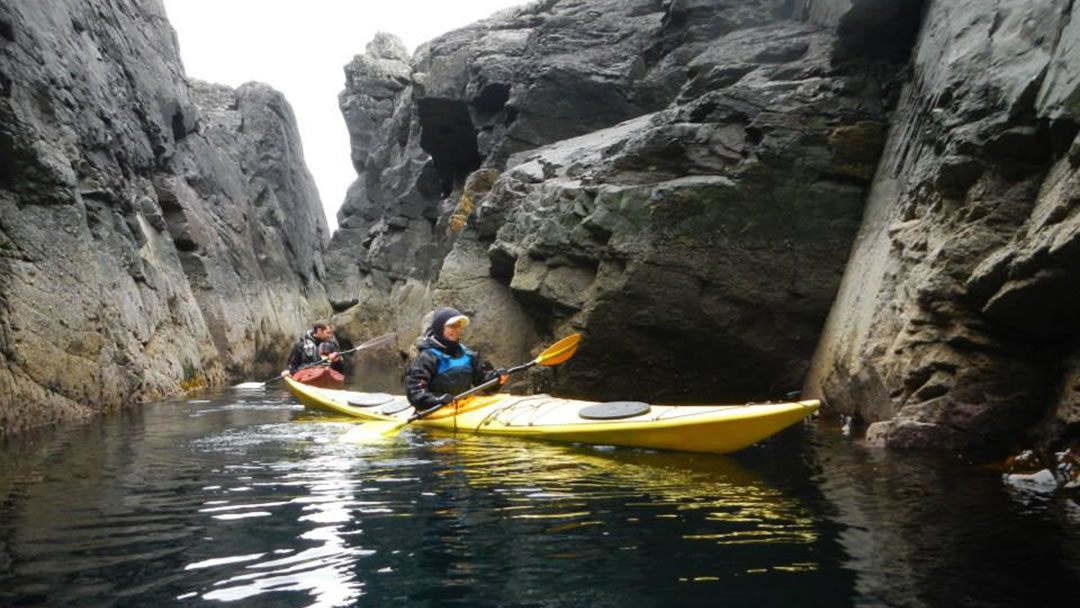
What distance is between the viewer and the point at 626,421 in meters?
5.62

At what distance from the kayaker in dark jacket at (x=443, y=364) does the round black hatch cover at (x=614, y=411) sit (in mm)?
1654

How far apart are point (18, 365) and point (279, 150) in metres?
21.7

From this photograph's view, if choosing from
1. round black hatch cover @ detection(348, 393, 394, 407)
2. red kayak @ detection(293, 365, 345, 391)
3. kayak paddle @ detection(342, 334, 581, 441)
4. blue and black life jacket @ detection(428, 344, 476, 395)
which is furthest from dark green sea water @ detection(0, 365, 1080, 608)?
red kayak @ detection(293, 365, 345, 391)

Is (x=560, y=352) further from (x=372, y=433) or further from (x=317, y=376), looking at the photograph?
(x=317, y=376)

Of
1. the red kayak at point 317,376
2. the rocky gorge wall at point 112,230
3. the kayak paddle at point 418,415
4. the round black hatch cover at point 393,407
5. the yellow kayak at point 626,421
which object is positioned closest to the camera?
the yellow kayak at point 626,421

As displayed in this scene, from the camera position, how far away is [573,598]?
251cm

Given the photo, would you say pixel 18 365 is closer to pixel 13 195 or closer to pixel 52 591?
pixel 13 195

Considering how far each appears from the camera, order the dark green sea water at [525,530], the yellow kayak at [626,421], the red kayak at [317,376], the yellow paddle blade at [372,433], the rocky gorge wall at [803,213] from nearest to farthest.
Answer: the dark green sea water at [525,530] → the rocky gorge wall at [803,213] → the yellow kayak at [626,421] → the yellow paddle blade at [372,433] → the red kayak at [317,376]

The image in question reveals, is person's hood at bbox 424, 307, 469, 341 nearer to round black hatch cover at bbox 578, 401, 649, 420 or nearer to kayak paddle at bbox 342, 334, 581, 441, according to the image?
kayak paddle at bbox 342, 334, 581, 441

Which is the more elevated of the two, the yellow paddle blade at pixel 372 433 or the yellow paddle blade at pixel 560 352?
the yellow paddle blade at pixel 560 352

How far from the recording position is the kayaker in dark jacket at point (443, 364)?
283 inches

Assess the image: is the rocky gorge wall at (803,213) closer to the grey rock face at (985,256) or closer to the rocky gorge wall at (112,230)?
the grey rock face at (985,256)

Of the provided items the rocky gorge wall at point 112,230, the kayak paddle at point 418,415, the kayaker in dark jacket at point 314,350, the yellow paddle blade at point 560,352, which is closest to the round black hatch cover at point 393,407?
the kayak paddle at point 418,415

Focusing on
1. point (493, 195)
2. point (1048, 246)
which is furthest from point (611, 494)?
point (493, 195)
